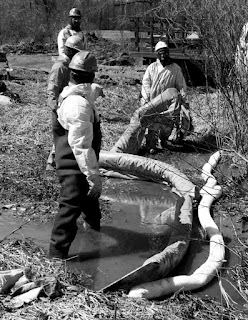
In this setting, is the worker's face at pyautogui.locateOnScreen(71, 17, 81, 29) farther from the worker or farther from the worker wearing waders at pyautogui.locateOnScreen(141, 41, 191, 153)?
the worker wearing waders at pyautogui.locateOnScreen(141, 41, 191, 153)

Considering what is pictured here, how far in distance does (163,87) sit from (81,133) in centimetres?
421

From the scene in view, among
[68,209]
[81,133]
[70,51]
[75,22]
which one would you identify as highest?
[75,22]

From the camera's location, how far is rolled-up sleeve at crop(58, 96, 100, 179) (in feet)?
14.9

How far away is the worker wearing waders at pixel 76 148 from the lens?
456 centimetres

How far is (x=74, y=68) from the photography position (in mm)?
4684

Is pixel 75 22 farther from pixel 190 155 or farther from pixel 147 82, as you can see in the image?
pixel 190 155

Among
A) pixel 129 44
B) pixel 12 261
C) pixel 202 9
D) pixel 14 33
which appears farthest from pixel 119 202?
pixel 14 33

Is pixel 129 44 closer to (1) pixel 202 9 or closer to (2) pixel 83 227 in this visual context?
(1) pixel 202 9

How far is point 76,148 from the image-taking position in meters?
4.57

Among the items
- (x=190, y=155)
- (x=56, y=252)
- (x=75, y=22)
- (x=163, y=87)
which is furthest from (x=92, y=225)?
(x=75, y=22)

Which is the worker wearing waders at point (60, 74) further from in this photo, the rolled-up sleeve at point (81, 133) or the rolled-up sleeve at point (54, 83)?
the rolled-up sleeve at point (81, 133)

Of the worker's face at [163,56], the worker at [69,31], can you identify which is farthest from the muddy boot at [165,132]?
the worker at [69,31]

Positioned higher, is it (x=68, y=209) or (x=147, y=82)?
(x=147, y=82)

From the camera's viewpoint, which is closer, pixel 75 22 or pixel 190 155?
pixel 190 155
